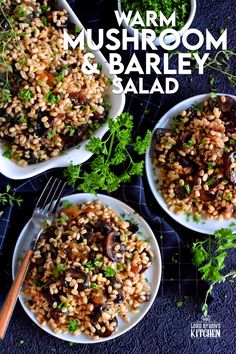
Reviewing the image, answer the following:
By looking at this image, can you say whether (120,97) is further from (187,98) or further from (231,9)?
(231,9)

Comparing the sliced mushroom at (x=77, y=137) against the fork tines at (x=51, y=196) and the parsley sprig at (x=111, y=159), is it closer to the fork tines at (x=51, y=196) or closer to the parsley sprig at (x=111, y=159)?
the parsley sprig at (x=111, y=159)

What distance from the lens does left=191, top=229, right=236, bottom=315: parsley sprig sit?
3.20 metres

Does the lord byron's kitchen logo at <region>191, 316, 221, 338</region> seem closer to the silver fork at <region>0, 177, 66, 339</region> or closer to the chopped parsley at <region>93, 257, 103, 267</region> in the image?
the chopped parsley at <region>93, 257, 103, 267</region>

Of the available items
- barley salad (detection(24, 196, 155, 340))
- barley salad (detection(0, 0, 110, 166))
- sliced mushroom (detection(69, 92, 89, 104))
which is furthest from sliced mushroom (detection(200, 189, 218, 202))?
sliced mushroom (detection(69, 92, 89, 104))

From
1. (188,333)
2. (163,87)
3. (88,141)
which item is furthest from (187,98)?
(188,333)

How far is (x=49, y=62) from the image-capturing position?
116 inches

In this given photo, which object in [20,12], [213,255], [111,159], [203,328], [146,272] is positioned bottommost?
[203,328]

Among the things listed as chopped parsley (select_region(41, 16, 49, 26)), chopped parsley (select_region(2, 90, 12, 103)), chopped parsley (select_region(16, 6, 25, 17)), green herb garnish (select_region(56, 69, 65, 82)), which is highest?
chopped parsley (select_region(16, 6, 25, 17))

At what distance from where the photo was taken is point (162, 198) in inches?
128

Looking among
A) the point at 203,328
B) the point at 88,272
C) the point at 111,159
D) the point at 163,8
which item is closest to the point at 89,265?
the point at 88,272

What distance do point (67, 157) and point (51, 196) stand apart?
0.24m

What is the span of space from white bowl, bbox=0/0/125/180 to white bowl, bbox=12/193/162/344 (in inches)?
9.5

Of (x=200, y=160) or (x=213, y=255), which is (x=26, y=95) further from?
(x=213, y=255)

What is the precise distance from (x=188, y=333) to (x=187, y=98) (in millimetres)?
1167
